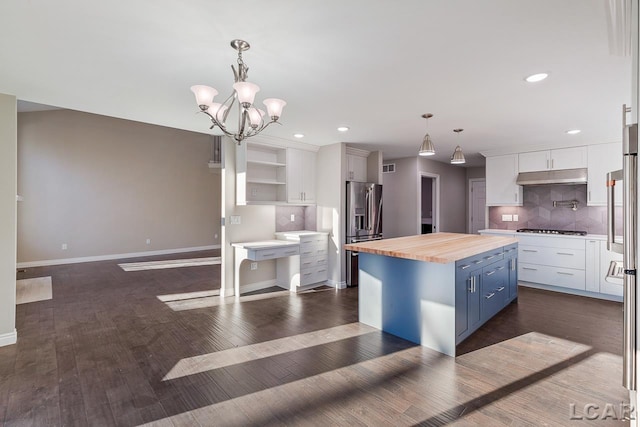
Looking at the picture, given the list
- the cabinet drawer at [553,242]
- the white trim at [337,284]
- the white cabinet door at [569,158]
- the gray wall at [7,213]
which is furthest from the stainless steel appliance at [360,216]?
the gray wall at [7,213]

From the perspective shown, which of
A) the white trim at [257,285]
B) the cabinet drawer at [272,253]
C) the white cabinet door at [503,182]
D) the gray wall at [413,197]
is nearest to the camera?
the cabinet drawer at [272,253]

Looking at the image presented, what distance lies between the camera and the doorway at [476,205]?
25.5 ft

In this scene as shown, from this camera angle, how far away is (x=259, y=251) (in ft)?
13.9

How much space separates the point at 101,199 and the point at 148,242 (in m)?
1.55

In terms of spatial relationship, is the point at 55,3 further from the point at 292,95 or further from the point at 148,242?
the point at 148,242

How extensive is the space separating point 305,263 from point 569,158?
4.58 metres

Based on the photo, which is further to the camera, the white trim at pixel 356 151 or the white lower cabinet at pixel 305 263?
the white trim at pixel 356 151

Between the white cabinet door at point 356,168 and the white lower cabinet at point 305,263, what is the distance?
115cm

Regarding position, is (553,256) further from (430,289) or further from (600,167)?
(430,289)

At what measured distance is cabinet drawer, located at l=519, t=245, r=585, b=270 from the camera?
15.2 ft

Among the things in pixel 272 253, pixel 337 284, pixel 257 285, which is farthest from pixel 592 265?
pixel 257 285

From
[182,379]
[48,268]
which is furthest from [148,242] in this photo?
[182,379]

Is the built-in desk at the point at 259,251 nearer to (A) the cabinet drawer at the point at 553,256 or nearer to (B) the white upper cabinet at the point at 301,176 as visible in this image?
(B) the white upper cabinet at the point at 301,176
